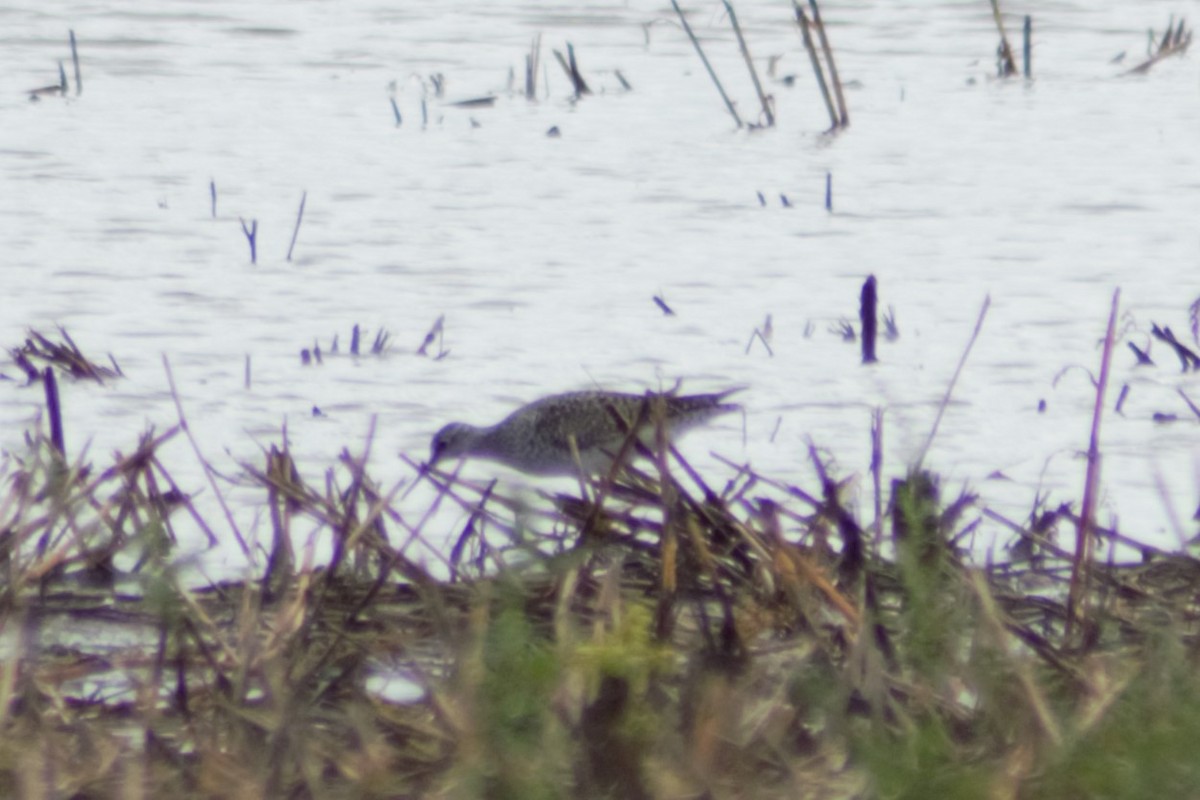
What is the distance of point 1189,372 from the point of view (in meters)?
6.64

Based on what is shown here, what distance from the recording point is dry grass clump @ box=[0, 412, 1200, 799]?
2.63 metres

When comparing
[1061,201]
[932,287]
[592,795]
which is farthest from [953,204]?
[592,795]

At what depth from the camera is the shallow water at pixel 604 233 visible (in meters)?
6.10

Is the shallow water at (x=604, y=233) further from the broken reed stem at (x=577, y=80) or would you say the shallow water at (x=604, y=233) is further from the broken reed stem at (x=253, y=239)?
the broken reed stem at (x=577, y=80)

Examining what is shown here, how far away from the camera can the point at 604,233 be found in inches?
351

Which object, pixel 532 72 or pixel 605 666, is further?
pixel 532 72

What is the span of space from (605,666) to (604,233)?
20.4ft

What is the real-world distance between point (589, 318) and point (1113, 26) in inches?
341

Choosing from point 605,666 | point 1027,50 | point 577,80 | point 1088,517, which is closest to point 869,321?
point 1088,517

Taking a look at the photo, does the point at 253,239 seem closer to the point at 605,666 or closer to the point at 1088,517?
the point at 1088,517

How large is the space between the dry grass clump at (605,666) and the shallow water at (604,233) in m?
0.37

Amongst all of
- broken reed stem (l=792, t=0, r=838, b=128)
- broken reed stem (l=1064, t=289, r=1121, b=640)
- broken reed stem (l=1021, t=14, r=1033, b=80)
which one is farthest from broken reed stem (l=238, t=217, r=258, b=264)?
broken reed stem (l=1021, t=14, r=1033, b=80)

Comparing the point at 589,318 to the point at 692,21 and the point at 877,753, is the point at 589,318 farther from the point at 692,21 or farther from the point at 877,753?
the point at 692,21

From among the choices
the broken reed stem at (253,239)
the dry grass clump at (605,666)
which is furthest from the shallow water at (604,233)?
the dry grass clump at (605,666)
